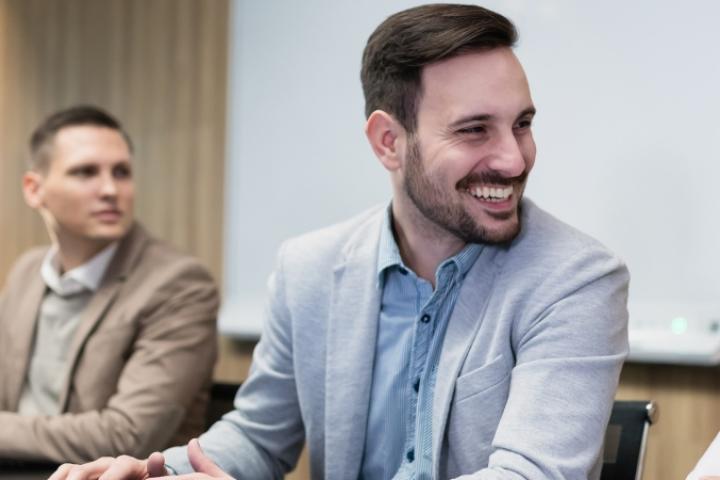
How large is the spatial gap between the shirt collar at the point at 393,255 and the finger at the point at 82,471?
60 cm

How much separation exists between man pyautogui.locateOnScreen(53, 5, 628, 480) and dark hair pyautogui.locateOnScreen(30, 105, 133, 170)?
1286mm

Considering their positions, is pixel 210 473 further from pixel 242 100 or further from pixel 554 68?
pixel 242 100

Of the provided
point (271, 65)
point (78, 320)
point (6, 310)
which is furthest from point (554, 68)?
point (6, 310)

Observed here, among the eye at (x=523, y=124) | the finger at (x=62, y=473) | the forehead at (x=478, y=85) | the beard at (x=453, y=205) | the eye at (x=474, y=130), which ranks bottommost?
the finger at (x=62, y=473)

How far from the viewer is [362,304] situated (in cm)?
194

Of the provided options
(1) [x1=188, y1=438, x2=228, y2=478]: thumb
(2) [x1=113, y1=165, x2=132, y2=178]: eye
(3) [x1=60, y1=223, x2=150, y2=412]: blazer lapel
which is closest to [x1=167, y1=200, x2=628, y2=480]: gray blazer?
(1) [x1=188, y1=438, x2=228, y2=478]: thumb

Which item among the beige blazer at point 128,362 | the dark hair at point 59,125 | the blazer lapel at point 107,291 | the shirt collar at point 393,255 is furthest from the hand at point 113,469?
the dark hair at point 59,125

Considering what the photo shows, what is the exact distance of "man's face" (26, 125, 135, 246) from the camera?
301cm

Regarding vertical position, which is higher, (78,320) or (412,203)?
(412,203)

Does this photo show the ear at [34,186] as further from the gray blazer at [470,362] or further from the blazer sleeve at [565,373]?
the blazer sleeve at [565,373]

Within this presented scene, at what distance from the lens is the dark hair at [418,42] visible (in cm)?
180

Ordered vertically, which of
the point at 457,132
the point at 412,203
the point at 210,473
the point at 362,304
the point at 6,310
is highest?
the point at 457,132

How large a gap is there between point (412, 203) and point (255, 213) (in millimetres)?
1982

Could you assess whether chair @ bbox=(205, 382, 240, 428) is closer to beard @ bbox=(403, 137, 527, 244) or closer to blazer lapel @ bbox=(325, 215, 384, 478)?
blazer lapel @ bbox=(325, 215, 384, 478)
